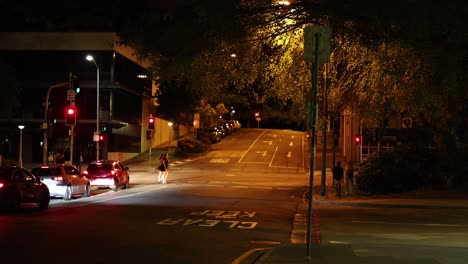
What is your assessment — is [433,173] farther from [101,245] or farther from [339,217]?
[101,245]

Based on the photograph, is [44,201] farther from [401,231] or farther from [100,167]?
[401,231]

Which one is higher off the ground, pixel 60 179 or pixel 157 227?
pixel 60 179

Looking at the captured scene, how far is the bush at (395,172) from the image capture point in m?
30.6

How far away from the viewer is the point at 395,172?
30750 mm

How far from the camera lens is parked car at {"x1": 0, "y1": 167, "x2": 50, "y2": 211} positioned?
18.5m

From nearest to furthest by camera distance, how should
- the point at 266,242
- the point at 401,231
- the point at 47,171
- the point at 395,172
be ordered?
the point at 266,242, the point at 401,231, the point at 47,171, the point at 395,172

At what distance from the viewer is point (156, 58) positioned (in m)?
14.8

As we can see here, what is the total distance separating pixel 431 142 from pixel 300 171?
1795 centimetres

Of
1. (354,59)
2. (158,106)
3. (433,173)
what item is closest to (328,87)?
(354,59)

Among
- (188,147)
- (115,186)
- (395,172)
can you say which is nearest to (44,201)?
(115,186)

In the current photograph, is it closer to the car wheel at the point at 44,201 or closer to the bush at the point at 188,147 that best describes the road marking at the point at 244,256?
the car wheel at the point at 44,201

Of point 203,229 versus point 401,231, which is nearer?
point 203,229

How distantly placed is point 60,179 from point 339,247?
50.6ft

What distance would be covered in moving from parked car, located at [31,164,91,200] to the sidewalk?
30.9 feet
